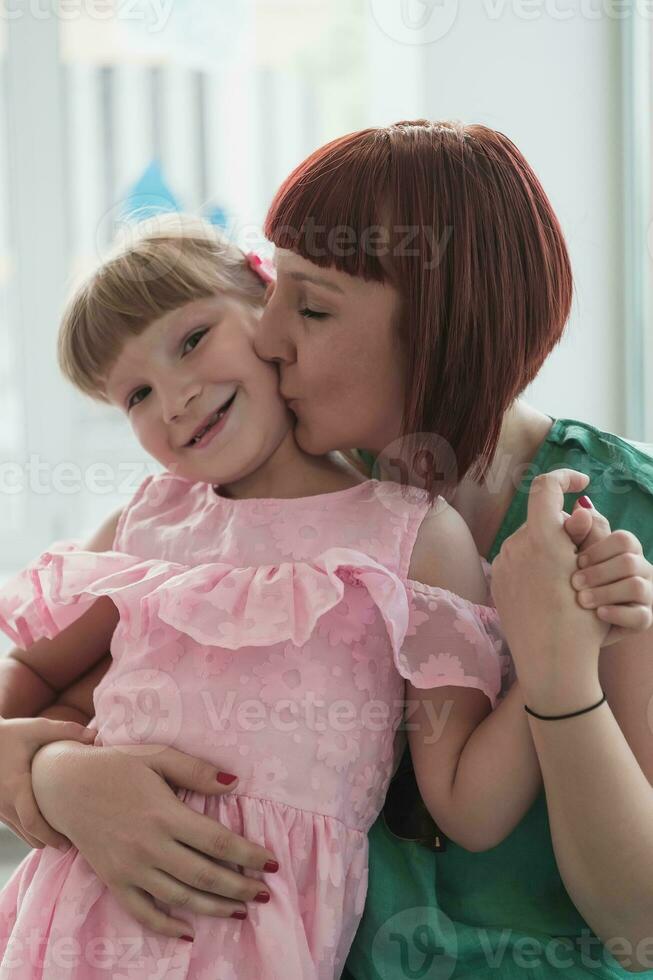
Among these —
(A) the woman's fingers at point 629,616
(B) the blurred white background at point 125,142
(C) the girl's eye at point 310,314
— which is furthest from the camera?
(B) the blurred white background at point 125,142

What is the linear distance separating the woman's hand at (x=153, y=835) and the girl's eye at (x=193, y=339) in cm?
39

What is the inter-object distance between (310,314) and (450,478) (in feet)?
0.67

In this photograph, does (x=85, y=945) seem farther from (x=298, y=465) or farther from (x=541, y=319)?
(x=541, y=319)

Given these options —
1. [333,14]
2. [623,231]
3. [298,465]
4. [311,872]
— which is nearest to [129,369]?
[298,465]

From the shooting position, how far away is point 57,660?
1.16 metres

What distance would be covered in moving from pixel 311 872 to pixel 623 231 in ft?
4.28

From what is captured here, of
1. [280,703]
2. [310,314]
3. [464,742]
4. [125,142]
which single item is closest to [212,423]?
[310,314]

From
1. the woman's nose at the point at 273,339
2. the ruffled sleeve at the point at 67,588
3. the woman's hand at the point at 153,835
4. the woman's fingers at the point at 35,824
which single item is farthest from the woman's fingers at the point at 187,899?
the woman's nose at the point at 273,339

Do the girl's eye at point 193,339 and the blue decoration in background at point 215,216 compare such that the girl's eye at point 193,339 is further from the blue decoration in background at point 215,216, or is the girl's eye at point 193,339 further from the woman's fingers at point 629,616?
the woman's fingers at point 629,616

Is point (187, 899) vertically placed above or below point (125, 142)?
below

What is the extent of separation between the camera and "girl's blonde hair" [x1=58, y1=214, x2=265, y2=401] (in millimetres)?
1045

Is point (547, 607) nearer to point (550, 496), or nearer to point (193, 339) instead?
point (550, 496)

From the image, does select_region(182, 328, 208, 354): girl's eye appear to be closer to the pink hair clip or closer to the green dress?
the pink hair clip

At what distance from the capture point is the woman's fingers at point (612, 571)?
785 millimetres
